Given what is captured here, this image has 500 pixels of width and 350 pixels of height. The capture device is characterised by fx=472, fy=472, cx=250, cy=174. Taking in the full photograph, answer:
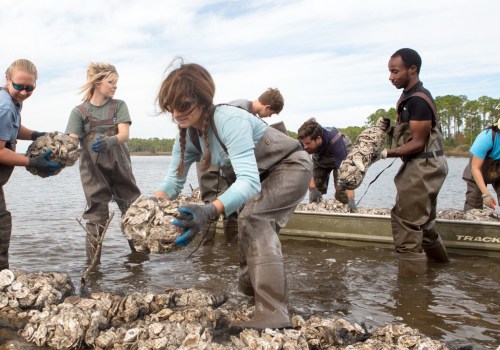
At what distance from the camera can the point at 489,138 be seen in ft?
21.0

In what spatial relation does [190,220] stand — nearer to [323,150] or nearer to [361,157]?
[361,157]

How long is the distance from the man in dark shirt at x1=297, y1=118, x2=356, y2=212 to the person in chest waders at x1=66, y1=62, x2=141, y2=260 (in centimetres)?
298

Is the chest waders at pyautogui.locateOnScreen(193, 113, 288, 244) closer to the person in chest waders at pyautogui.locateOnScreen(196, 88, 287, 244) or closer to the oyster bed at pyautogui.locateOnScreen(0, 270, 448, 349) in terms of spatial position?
the person in chest waders at pyautogui.locateOnScreen(196, 88, 287, 244)

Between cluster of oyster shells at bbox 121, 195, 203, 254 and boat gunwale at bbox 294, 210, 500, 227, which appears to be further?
boat gunwale at bbox 294, 210, 500, 227

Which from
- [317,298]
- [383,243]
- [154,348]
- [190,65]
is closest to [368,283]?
[317,298]

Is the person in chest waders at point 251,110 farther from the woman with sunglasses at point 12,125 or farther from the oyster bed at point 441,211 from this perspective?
the woman with sunglasses at point 12,125

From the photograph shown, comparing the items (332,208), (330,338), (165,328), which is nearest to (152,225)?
(165,328)

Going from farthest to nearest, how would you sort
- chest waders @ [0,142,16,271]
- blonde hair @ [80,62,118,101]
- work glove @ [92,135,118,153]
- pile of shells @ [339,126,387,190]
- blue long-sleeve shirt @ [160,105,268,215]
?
pile of shells @ [339,126,387,190] < blonde hair @ [80,62,118,101] < work glove @ [92,135,118,153] < chest waders @ [0,142,16,271] < blue long-sleeve shirt @ [160,105,268,215]

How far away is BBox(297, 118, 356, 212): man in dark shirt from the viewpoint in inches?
298

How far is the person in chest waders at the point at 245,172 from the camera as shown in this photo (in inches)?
124

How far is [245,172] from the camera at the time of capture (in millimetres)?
3148

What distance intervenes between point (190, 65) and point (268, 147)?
0.88 m

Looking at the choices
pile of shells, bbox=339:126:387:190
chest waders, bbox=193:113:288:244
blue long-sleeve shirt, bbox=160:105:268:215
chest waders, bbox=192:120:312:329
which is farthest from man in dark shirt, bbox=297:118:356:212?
blue long-sleeve shirt, bbox=160:105:268:215

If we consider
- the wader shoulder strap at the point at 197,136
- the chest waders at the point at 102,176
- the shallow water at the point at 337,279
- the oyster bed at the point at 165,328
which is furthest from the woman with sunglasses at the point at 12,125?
the wader shoulder strap at the point at 197,136
